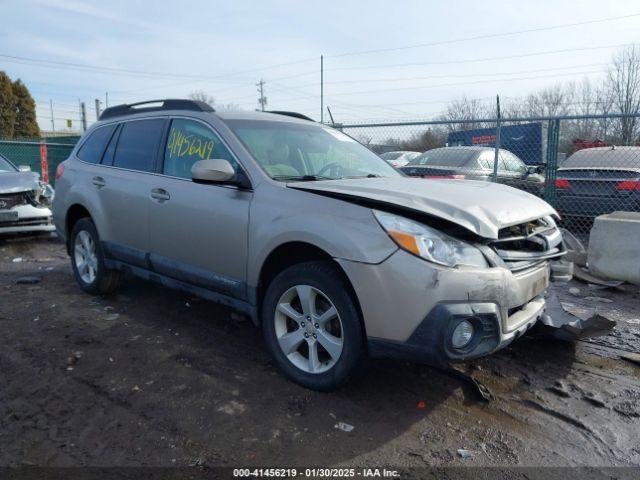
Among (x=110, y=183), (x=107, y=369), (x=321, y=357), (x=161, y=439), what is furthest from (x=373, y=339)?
(x=110, y=183)

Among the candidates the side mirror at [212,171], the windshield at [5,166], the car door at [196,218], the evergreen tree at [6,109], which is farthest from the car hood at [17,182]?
the evergreen tree at [6,109]

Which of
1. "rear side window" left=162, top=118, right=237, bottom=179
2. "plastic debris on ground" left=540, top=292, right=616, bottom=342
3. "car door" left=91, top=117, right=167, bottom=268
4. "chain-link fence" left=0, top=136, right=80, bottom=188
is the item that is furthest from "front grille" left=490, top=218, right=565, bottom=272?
"chain-link fence" left=0, top=136, right=80, bottom=188

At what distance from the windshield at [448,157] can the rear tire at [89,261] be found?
18.4 ft

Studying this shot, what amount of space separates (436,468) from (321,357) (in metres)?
1.03

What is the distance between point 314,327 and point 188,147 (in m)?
1.90

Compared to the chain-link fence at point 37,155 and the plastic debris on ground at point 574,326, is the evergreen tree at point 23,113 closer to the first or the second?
the chain-link fence at point 37,155

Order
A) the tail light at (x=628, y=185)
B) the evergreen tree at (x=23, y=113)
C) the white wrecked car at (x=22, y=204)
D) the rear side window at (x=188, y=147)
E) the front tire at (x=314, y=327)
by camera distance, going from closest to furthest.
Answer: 1. the front tire at (x=314, y=327)
2. the rear side window at (x=188, y=147)
3. the tail light at (x=628, y=185)
4. the white wrecked car at (x=22, y=204)
5. the evergreen tree at (x=23, y=113)

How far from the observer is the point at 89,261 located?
5230 mm

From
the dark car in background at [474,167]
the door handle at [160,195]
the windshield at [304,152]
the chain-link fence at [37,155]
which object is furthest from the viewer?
the chain-link fence at [37,155]

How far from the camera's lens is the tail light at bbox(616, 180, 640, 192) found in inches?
272

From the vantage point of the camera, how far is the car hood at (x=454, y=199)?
2.82 metres

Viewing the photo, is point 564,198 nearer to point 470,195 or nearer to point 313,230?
point 470,195

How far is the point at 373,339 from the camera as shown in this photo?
2.83 meters

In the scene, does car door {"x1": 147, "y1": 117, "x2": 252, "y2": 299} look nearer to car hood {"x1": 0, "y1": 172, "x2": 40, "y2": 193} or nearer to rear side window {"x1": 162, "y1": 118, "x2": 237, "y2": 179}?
rear side window {"x1": 162, "y1": 118, "x2": 237, "y2": 179}
